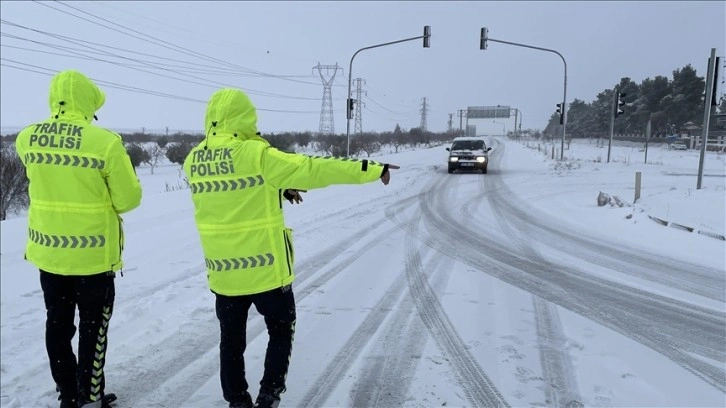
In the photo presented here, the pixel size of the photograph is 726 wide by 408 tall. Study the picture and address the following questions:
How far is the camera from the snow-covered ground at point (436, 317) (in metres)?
3.54

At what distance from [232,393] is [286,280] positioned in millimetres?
803

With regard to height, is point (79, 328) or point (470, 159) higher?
point (470, 159)

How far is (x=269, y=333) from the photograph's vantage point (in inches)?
116

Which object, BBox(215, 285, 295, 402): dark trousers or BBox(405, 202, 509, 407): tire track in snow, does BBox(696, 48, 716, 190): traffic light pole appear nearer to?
BBox(405, 202, 509, 407): tire track in snow

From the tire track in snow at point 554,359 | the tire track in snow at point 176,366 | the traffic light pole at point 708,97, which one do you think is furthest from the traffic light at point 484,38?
the tire track in snow at point 176,366

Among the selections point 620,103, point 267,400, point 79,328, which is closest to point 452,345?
point 267,400

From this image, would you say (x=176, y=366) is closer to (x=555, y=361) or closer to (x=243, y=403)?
(x=243, y=403)

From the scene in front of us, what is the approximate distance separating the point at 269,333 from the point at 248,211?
75 centimetres

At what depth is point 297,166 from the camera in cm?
271

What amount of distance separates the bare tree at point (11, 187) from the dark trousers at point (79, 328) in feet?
42.3

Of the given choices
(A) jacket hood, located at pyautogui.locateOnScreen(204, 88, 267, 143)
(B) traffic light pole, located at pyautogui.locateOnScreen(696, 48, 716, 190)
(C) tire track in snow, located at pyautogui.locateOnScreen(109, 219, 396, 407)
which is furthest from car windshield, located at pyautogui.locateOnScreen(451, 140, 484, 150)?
(A) jacket hood, located at pyautogui.locateOnScreen(204, 88, 267, 143)

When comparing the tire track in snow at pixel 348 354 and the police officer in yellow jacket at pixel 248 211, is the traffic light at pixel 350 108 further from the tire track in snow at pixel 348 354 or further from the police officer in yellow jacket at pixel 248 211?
the police officer in yellow jacket at pixel 248 211

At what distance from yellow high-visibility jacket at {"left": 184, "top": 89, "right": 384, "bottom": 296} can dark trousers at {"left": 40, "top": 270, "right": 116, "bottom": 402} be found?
0.72 meters

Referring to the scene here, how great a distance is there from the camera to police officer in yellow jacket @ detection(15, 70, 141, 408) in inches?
111
